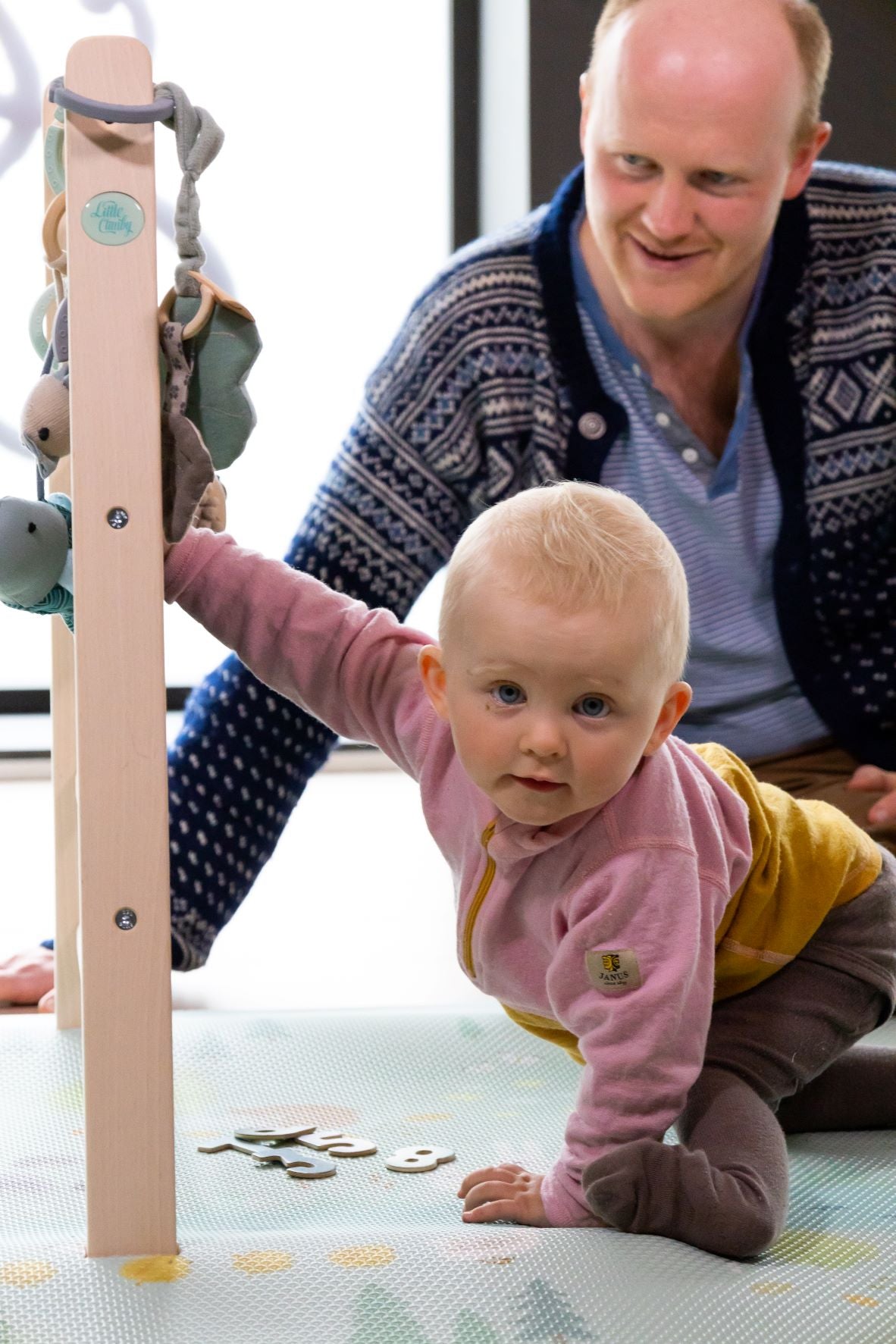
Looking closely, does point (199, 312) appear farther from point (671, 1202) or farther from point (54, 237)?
point (671, 1202)

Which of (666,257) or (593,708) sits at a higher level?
(666,257)

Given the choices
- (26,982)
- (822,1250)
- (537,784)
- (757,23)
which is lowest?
(26,982)

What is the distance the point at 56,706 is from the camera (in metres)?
1.24

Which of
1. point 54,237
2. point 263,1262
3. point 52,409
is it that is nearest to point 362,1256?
point 263,1262

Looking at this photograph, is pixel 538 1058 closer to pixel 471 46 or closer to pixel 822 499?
pixel 822 499

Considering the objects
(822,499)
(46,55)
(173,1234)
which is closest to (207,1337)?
(173,1234)

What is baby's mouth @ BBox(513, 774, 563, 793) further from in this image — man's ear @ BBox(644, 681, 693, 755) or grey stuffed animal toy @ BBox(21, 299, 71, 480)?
grey stuffed animal toy @ BBox(21, 299, 71, 480)

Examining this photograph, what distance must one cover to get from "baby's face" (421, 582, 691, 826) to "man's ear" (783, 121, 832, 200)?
0.70 metres

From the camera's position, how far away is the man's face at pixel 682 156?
1248 mm

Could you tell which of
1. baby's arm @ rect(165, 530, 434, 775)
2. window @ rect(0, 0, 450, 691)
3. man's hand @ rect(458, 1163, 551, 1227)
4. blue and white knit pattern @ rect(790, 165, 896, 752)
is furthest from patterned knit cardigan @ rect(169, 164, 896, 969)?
window @ rect(0, 0, 450, 691)

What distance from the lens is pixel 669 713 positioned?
0.84 metres

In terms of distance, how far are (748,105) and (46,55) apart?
5.75ft

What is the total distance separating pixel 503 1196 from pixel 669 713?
27cm

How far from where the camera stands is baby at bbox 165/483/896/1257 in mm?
791
